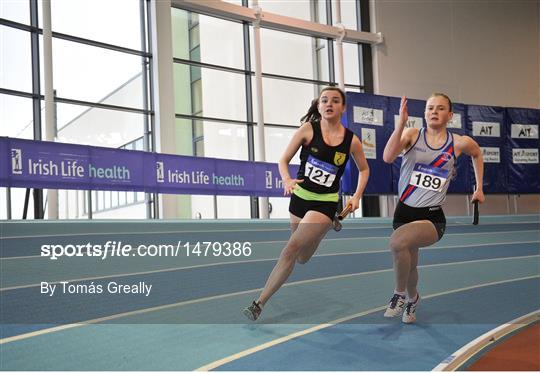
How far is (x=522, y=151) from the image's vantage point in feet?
43.3

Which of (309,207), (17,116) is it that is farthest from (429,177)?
(17,116)

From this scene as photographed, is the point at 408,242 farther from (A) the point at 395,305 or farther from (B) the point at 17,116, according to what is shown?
(B) the point at 17,116

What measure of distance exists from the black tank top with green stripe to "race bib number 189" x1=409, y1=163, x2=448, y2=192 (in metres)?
0.40

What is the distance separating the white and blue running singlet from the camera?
290 cm

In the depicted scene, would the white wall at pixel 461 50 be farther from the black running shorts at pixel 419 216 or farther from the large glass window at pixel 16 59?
the black running shorts at pixel 419 216

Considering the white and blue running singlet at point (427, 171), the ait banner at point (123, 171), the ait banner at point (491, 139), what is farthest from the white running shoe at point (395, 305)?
the ait banner at point (491, 139)

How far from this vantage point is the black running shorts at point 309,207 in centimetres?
276

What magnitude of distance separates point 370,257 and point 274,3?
1132 centimetres

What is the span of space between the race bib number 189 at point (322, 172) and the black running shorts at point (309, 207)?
10 centimetres

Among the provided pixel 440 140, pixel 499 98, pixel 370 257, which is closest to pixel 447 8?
pixel 499 98

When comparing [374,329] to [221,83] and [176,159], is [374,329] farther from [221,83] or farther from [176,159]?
[221,83]

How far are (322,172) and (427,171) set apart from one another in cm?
55

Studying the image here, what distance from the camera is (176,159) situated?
32.6ft

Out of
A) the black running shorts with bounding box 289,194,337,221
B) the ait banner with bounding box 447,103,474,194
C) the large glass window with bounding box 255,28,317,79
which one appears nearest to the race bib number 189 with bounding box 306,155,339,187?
the black running shorts with bounding box 289,194,337,221
